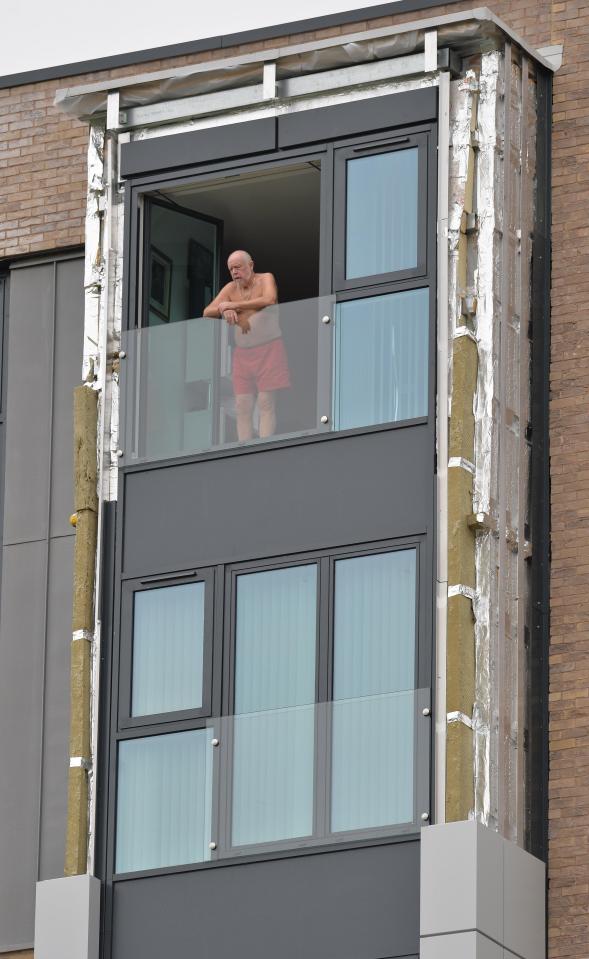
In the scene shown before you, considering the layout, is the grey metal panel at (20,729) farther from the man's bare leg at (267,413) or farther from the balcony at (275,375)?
the man's bare leg at (267,413)

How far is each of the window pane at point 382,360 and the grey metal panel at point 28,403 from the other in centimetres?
394

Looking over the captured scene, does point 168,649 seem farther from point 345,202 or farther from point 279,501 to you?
point 345,202

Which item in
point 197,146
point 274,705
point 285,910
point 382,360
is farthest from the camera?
point 197,146

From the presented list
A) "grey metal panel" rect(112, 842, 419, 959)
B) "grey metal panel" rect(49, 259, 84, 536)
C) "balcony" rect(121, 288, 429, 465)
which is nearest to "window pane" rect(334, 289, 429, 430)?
"balcony" rect(121, 288, 429, 465)

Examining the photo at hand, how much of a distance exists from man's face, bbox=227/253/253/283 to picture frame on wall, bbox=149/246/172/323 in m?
0.97

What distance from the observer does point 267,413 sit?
21.9m

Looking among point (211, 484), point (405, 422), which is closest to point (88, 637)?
point (211, 484)

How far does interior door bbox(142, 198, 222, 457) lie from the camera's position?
72.5 feet

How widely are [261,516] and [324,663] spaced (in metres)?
1.38

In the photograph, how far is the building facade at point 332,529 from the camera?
2050 centimetres

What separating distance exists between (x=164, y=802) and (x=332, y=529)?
7.94 feet

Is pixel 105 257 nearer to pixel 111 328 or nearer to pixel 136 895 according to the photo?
pixel 111 328

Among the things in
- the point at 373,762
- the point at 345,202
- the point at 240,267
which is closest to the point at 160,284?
the point at 240,267

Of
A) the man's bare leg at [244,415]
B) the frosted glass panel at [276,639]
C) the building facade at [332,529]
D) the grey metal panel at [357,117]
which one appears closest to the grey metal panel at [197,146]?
the building facade at [332,529]
